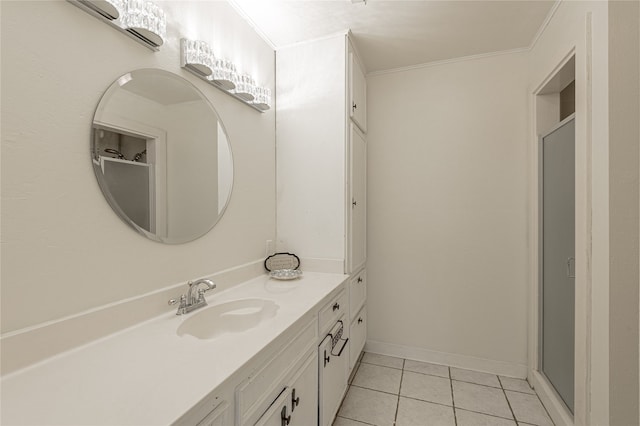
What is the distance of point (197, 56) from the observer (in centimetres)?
132

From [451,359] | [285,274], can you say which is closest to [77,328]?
[285,274]

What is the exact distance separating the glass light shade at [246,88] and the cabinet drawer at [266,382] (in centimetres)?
133

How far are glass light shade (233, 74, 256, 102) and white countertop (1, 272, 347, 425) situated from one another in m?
1.25

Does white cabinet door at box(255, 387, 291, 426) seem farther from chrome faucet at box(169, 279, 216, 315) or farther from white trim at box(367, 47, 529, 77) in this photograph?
white trim at box(367, 47, 529, 77)

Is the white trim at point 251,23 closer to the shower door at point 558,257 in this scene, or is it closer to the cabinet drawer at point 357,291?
the cabinet drawer at point 357,291

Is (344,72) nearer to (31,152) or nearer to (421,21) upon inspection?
(421,21)

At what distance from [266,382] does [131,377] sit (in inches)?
15.8

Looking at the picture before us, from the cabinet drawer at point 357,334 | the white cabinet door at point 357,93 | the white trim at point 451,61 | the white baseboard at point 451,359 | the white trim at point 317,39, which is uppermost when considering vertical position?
the white trim at point 451,61

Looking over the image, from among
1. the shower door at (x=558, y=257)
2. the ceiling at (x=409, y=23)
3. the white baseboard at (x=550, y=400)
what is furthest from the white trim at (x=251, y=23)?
the white baseboard at (x=550, y=400)

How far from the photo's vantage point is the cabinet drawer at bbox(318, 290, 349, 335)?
57.3 inches

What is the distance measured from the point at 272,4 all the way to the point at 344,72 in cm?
58

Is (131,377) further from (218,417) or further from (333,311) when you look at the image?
(333,311)

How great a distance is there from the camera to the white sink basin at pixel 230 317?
3.95 ft

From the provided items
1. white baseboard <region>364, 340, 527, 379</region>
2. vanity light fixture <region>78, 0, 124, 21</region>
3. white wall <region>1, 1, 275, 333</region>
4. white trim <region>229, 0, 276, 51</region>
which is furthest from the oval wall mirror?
white baseboard <region>364, 340, 527, 379</region>
